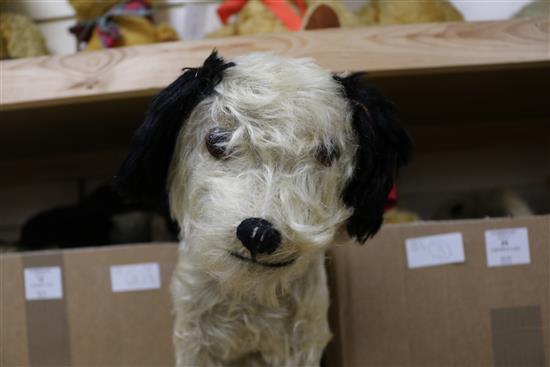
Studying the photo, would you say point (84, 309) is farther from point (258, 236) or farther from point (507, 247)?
point (507, 247)

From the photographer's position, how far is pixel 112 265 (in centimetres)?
62

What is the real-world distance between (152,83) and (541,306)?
56 centimetres

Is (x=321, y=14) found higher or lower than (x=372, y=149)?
higher

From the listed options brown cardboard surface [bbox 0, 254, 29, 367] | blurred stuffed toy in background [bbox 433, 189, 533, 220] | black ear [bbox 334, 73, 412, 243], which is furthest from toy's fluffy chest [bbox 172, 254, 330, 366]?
blurred stuffed toy in background [bbox 433, 189, 533, 220]

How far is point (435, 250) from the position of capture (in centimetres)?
63

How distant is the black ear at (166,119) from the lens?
0.46 m

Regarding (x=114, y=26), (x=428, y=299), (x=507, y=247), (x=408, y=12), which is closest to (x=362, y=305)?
(x=428, y=299)

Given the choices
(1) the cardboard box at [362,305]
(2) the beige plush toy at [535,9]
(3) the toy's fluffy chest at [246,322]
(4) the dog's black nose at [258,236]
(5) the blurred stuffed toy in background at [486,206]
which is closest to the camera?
(4) the dog's black nose at [258,236]

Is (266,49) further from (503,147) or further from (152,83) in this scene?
(503,147)

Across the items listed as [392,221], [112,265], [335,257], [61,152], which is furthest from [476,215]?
[61,152]

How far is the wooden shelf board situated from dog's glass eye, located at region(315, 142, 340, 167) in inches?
7.5

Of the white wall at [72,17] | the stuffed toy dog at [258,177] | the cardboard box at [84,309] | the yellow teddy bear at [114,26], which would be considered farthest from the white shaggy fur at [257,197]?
the white wall at [72,17]

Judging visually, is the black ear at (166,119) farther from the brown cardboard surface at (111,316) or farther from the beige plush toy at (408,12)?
the beige plush toy at (408,12)

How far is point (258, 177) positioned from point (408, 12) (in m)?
0.42
